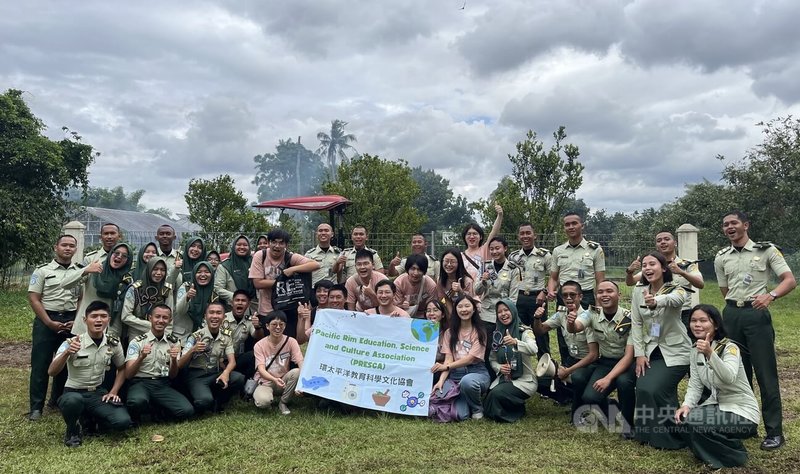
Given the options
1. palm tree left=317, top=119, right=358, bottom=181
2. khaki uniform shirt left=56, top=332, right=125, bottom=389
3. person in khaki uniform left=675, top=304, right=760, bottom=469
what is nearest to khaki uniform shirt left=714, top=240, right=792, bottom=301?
person in khaki uniform left=675, top=304, right=760, bottom=469

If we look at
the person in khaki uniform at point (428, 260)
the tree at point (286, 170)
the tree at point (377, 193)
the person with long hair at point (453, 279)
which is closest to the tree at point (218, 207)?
the tree at point (377, 193)

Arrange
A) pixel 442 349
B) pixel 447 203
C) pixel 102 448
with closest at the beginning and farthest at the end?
pixel 102 448 → pixel 442 349 → pixel 447 203

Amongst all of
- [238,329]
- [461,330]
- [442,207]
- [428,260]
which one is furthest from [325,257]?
[442,207]

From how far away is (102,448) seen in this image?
168 inches

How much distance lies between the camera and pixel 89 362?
4.55 m

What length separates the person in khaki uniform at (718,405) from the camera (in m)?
3.79

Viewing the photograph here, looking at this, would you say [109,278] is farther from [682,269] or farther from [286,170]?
[286,170]

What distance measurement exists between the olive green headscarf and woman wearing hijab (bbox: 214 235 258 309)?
0.95 m

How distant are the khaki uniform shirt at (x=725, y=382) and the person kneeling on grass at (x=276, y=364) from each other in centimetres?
329

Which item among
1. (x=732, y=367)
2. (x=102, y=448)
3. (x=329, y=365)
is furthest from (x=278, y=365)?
(x=732, y=367)

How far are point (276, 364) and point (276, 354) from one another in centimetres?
9

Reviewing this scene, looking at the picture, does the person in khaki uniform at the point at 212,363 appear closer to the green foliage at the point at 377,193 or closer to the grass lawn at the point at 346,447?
the grass lawn at the point at 346,447

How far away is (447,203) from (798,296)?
24.4 metres

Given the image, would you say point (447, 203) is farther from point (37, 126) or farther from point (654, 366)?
point (654, 366)
